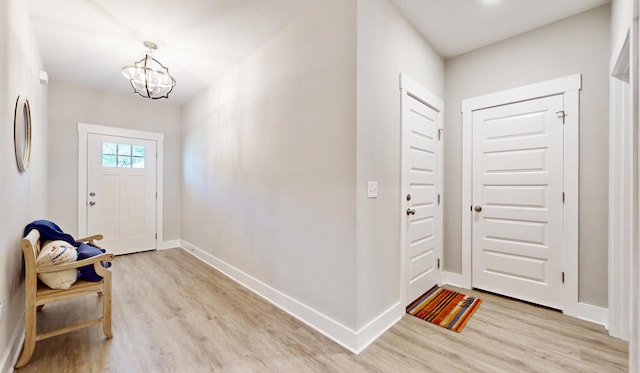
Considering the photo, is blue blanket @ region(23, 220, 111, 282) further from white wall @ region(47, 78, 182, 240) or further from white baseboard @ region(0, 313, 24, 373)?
white wall @ region(47, 78, 182, 240)

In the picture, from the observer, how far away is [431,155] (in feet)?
9.23

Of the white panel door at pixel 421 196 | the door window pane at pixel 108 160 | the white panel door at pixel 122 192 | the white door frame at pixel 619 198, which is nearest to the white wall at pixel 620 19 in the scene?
the white door frame at pixel 619 198

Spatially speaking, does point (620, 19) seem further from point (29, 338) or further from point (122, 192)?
point (122, 192)

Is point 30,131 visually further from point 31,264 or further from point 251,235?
point 251,235

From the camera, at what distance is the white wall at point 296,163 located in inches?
77.2

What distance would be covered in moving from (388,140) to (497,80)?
1569mm

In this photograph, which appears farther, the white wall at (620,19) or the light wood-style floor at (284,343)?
the light wood-style floor at (284,343)

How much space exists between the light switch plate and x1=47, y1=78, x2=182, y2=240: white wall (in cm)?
396

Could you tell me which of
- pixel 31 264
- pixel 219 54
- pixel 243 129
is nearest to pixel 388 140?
pixel 243 129

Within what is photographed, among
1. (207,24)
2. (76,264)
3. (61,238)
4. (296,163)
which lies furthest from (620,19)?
(61,238)

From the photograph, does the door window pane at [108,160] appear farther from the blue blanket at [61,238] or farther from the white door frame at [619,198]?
the white door frame at [619,198]

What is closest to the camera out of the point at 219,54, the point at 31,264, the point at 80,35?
the point at 31,264

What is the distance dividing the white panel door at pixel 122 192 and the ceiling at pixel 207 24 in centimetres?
139

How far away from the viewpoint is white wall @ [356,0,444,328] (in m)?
1.92
